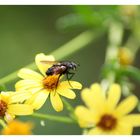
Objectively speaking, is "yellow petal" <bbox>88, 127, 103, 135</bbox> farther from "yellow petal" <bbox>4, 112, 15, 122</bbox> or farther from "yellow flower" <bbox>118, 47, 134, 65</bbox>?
"yellow flower" <bbox>118, 47, 134, 65</bbox>

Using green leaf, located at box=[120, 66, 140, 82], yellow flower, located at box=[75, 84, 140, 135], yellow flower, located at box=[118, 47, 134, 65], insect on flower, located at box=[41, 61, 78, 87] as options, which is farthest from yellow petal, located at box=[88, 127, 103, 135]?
yellow flower, located at box=[118, 47, 134, 65]

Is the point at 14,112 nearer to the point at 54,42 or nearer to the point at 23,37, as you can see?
the point at 54,42

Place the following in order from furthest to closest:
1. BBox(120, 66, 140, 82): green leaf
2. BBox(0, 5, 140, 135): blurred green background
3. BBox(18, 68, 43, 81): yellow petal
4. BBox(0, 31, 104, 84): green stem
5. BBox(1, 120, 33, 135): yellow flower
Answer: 1. BBox(0, 5, 140, 135): blurred green background
2. BBox(0, 31, 104, 84): green stem
3. BBox(120, 66, 140, 82): green leaf
4. BBox(18, 68, 43, 81): yellow petal
5. BBox(1, 120, 33, 135): yellow flower

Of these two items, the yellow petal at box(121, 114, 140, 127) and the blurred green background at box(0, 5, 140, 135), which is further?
the blurred green background at box(0, 5, 140, 135)

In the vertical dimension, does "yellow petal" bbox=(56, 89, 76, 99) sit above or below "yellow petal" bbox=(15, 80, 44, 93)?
below

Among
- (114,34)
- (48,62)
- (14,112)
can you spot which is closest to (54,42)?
(114,34)

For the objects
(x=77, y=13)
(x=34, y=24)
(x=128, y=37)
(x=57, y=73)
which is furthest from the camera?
(x=34, y=24)

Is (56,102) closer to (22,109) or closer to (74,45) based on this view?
(22,109)
